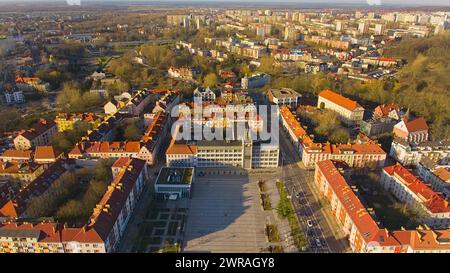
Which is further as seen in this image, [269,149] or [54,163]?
[269,149]

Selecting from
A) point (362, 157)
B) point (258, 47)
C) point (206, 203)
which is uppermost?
point (258, 47)

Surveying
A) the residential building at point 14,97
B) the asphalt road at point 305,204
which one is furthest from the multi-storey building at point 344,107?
the residential building at point 14,97

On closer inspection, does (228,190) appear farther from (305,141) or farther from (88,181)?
(88,181)

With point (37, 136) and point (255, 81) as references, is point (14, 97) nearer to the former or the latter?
point (37, 136)

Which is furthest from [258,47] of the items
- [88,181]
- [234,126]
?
[88,181]

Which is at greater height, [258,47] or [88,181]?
[258,47]

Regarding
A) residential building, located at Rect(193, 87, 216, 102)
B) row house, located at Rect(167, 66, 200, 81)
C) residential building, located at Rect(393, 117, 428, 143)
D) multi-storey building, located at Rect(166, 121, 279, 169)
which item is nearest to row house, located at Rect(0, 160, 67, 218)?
multi-storey building, located at Rect(166, 121, 279, 169)
